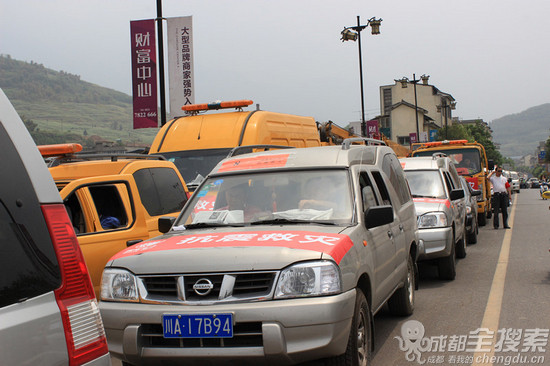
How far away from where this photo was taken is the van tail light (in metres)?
2.29

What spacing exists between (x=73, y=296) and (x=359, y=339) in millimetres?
2835

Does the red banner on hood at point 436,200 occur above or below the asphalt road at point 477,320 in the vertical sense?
above

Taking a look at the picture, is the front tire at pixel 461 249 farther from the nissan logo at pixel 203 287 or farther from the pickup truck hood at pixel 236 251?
the nissan logo at pixel 203 287

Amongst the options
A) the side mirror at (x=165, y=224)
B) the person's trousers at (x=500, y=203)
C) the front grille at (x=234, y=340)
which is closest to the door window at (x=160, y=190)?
the side mirror at (x=165, y=224)

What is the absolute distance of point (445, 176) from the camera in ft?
39.3

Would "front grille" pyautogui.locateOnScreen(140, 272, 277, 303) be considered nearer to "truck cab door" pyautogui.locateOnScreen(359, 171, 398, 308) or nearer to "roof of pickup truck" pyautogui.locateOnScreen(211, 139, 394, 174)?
"truck cab door" pyautogui.locateOnScreen(359, 171, 398, 308)

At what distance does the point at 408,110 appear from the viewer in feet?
298

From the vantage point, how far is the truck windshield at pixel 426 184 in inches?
436

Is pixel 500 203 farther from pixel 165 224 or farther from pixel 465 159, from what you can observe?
pixel 165 224

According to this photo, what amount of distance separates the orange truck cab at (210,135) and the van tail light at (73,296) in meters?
9.09

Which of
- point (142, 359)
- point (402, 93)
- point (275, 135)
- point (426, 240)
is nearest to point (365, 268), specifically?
point (142, 359)

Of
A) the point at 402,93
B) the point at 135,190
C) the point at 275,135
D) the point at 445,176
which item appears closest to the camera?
the point at 135,190

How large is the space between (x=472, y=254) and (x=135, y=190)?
26.5ft

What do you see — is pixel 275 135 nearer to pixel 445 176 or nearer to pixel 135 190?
pixel 445 176
